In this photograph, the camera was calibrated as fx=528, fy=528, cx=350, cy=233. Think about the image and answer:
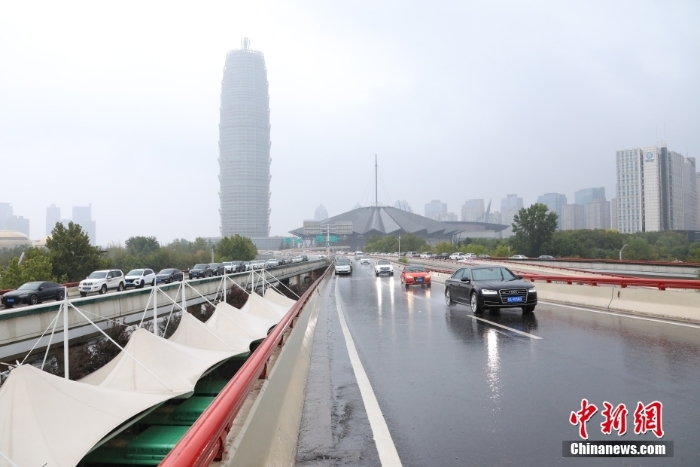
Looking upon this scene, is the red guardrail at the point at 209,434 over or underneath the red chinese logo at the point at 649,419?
over

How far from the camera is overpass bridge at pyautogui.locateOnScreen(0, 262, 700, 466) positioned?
4488 mm

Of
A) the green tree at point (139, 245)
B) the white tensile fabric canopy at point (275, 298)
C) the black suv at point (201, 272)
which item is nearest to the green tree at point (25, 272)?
the black suv at point (201, 272)

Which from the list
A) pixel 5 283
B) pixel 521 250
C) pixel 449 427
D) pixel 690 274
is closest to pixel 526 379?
pixel 449 427

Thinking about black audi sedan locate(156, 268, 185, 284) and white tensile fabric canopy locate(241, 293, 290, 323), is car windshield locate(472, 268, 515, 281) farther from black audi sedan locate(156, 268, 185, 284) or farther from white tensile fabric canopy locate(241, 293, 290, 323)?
black audi sedan locate(156, 268, 185, 284)

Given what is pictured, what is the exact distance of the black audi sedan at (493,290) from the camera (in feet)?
50.1

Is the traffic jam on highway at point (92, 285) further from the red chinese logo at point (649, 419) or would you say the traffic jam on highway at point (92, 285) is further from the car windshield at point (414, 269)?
the red chinese logo at point (649, 419)

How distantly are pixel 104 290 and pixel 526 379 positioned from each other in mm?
37175

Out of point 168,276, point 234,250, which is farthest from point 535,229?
point 168,276

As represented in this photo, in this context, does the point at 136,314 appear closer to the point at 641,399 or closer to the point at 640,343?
the point at 640,343

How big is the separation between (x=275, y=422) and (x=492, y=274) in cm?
1316

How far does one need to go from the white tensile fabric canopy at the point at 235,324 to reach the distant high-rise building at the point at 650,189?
515 ft

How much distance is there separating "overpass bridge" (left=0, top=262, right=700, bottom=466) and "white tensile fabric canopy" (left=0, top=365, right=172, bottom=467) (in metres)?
2.54

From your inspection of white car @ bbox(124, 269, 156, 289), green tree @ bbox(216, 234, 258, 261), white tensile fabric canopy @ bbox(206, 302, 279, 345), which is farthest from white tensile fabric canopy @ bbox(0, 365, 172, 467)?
green tree @ bbox(216, 234, 258, 261)

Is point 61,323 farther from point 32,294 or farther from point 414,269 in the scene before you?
point 414,269
